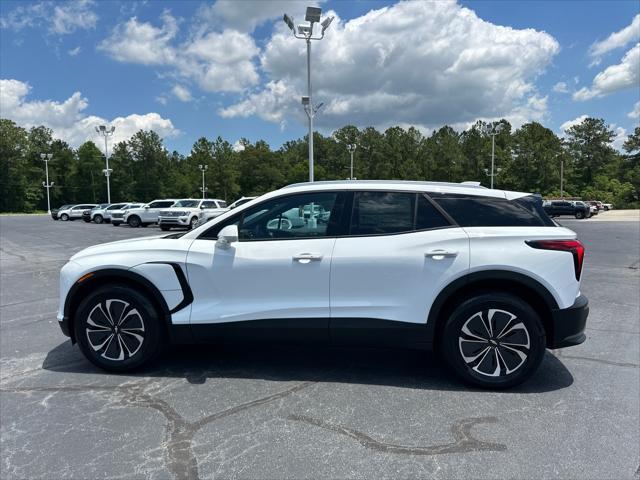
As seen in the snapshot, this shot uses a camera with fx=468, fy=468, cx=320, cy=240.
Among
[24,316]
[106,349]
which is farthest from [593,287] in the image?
[24,316]

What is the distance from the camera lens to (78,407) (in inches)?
140

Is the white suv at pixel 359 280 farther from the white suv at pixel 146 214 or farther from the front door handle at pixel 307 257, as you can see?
the white suv at pixel 146 214

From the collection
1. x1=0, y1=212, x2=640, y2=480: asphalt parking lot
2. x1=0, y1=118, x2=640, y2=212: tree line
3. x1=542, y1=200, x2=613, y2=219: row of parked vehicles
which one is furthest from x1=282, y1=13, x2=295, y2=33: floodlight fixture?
x1=0, y1=118, x2=640, y2=212: tree line

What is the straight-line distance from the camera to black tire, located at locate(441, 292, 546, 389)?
12.3ft

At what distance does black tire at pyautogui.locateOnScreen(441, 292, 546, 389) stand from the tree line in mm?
79705

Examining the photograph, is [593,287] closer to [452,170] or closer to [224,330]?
[224,330]

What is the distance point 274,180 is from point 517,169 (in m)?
46.9

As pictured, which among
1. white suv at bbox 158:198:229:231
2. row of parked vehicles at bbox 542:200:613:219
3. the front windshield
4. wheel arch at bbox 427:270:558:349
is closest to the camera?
wheel arch at bbox 427:270:558:349

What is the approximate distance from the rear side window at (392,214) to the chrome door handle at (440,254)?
233 mm

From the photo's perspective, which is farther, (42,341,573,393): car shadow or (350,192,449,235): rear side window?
(42,341,573,393): car shadow

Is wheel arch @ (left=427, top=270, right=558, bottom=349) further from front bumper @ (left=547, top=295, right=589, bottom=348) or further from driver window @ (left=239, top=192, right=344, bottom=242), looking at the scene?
driver window @ (left=239, top=192, right=344, bottom=242)

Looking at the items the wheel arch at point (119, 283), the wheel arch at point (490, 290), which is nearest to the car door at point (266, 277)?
the wheel arch at point (119, 283)

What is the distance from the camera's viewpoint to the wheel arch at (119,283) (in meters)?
4.05

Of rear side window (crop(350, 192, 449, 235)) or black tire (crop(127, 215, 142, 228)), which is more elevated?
rear side window (crop(350, 192, 449, 235))
